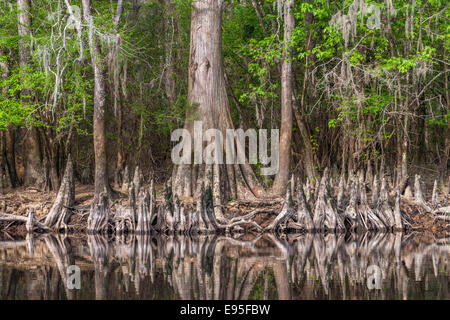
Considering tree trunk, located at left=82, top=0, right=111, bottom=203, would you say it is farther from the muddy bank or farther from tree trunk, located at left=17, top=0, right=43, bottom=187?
tree trunk, located at left=17, top=0, right=43, bottom=187

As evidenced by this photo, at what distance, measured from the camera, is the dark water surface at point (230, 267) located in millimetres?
6328

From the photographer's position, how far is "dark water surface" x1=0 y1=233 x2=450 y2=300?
633 cm

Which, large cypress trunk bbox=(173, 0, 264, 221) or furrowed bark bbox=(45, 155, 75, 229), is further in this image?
large cypress trunk bbox=(173, 0, 264, 221)

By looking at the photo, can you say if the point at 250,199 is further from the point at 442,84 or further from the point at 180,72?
the point at 442,84

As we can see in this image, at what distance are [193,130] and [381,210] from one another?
421 centimetres

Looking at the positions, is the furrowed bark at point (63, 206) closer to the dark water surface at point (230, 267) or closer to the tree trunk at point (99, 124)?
the tree trunk at point (99, 124)

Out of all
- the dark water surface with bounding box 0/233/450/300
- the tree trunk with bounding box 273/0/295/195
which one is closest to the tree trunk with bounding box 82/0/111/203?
the dark water surface with bounding box 0/233/450/300

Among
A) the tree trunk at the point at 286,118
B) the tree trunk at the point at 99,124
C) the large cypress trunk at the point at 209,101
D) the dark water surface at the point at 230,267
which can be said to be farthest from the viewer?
the tree trunk at the point at 286,118

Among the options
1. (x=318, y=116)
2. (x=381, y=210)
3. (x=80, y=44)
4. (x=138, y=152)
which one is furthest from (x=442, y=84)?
(x=80, y=44)

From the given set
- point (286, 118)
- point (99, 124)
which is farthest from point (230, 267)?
point (286, 118)

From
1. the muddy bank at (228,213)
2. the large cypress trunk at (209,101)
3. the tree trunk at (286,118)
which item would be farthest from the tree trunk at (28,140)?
the tree trunk at (286,118)

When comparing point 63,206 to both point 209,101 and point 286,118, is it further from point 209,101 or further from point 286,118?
point 286,118

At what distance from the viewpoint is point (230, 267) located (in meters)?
7.85

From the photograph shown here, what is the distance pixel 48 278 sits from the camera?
7.18 m
